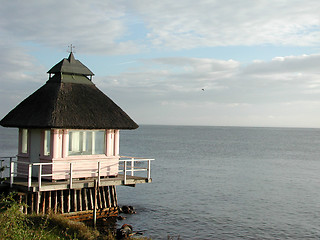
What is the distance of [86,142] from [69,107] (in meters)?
1.98

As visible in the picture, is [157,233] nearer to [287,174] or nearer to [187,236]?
[187,236]

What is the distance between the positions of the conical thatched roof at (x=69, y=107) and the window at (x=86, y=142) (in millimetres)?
693

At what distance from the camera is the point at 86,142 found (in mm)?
20312

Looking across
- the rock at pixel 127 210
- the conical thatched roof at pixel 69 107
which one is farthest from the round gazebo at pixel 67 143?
the rock at pixel 127 210

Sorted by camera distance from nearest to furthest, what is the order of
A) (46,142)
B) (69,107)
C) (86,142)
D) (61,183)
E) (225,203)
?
(61,183)
(46,142)
(69,107)
(86,142)
(225,203)

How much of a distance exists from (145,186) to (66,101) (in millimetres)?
18228

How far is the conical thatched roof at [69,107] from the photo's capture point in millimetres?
19312

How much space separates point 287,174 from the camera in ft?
155

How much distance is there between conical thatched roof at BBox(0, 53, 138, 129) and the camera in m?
19.3

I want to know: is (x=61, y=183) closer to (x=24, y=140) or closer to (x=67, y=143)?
(x=67, y=143)

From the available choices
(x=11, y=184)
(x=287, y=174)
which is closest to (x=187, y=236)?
(x=11, y=184)

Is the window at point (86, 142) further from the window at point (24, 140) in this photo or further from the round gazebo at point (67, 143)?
the window at point (24, 140)

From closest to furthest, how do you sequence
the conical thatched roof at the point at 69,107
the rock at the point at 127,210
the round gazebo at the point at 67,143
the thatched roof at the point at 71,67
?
the round gazebo at the point at 67,143, the conical thatched roof at the point at 69,107, the thatched roof at the point at 71,67, the rock at the point at 127,210

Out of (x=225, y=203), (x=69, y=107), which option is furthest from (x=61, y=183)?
(x=225, y=203)
